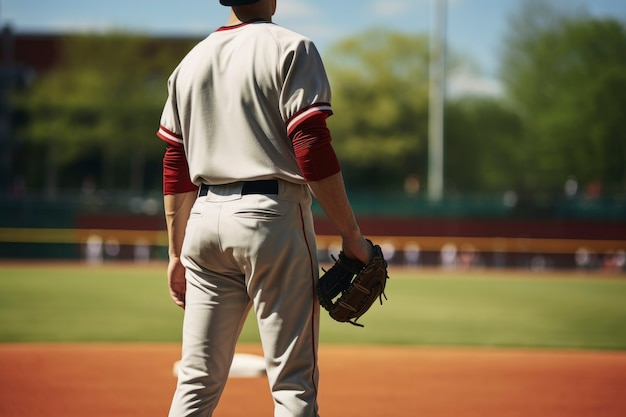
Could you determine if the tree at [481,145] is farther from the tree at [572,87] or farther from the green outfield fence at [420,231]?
the green outfield fence at [420,231]

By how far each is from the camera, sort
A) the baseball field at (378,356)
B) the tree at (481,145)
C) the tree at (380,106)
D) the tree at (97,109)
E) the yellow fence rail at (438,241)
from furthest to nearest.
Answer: the tree at (380,106), the tree at (481,145), the tree at (97,109), the yellow fence rail at (438,241), the baseball field at (378,356)

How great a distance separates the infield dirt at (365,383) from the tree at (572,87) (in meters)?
27.6

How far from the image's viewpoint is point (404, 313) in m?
11.4

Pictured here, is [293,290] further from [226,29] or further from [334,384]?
[334,384]

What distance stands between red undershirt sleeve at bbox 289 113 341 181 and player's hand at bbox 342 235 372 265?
24 centimetres

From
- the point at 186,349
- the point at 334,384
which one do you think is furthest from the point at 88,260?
the point at 186,349

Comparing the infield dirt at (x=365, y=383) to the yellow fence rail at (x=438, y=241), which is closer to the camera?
the infield dirt at (x=365, y=383)

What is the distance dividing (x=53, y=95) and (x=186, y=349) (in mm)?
35901

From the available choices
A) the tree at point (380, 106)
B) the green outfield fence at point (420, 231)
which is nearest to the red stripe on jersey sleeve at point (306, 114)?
the green outfield fence at point (420, 231)

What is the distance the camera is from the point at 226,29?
8.45ft

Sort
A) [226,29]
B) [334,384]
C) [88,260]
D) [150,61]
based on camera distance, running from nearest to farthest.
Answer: [226,29], [334,384], [88,260], [150,61]

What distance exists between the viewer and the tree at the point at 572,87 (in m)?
33.7

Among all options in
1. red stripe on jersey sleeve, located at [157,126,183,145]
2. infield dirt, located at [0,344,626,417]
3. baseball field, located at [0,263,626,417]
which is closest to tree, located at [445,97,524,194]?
baseball field, located at [0,263,626,417]

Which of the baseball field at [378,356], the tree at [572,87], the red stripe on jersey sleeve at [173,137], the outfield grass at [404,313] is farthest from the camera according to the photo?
the tree at [572,87]
